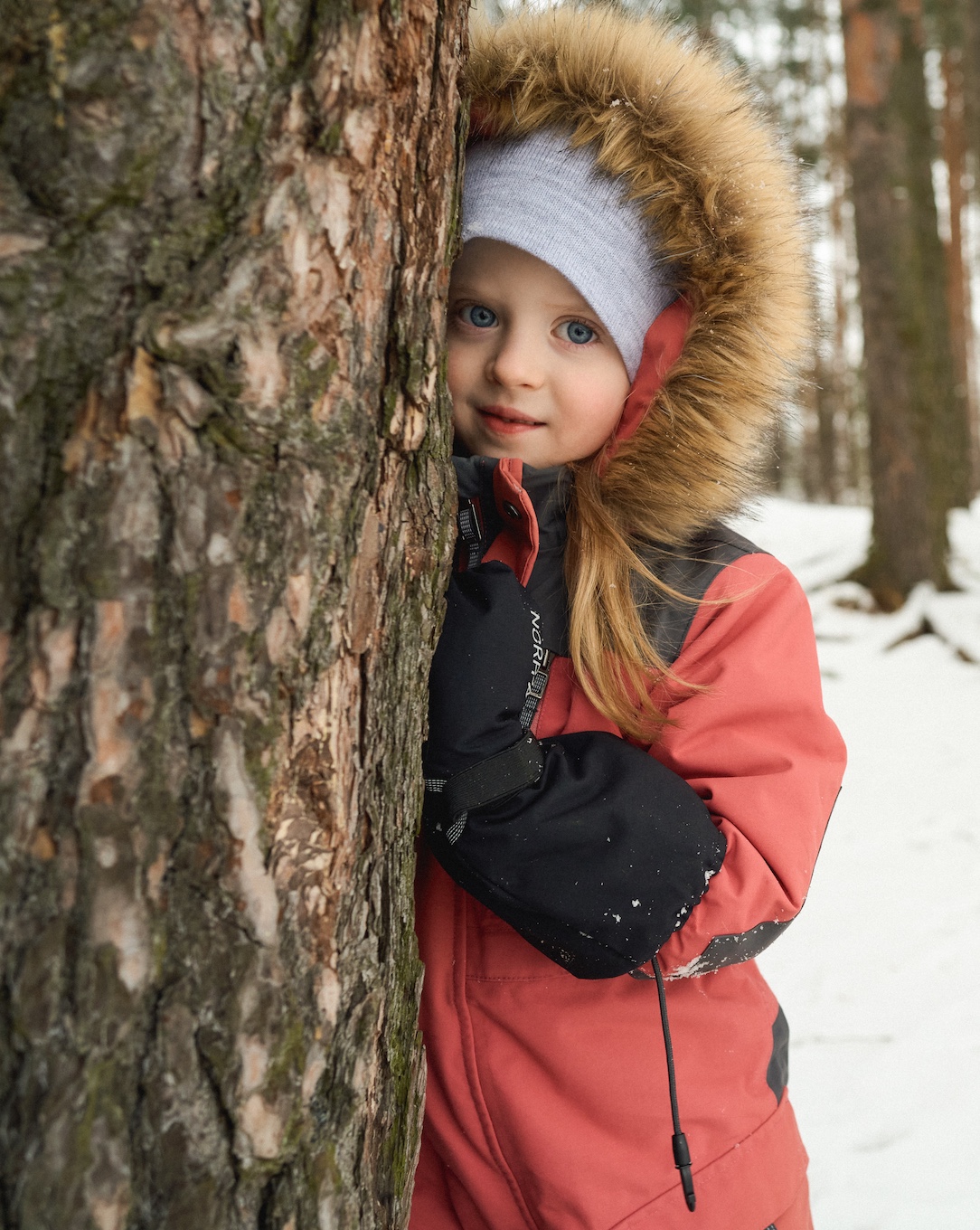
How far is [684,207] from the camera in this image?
1433 mm

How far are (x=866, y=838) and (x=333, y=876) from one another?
3.37 meters

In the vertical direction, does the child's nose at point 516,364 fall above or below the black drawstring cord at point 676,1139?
above

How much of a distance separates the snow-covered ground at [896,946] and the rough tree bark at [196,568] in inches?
37.8

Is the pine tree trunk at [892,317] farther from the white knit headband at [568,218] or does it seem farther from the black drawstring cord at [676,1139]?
the black drawstring cord at [676,1139]

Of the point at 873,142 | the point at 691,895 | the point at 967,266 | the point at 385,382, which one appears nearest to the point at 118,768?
the point at 385,382

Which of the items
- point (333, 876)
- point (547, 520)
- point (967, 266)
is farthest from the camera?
point (967, 266)

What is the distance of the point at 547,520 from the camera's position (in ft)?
4.79

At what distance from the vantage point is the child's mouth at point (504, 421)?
1.44m

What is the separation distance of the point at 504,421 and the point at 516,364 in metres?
0.10

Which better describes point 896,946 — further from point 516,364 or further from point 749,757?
point 516,364

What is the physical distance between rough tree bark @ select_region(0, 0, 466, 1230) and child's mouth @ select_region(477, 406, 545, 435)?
→ 0.47 metres

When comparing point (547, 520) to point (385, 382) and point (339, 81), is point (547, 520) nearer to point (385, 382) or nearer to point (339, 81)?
point (385, 382)

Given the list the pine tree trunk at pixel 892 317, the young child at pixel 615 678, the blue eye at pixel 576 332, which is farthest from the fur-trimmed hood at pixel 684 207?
the pine tree trunk at pixel 892 317

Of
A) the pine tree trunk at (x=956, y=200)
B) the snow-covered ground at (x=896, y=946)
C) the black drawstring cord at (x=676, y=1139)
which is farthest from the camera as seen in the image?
the pine tree trunk at (x=956, y=200)
